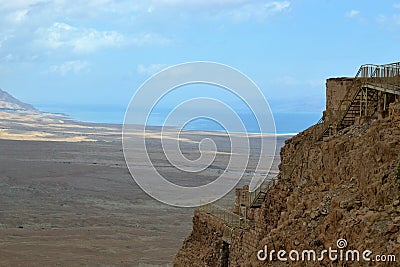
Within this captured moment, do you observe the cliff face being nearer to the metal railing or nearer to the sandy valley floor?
the metal railing

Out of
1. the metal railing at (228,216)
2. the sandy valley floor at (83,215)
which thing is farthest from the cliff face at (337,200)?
the sandy valley floor at (83,215)

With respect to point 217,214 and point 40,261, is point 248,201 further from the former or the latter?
point 40,261

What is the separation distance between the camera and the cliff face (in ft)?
31.4

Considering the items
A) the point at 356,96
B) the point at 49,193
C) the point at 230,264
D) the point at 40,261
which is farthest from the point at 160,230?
the point at 356,96

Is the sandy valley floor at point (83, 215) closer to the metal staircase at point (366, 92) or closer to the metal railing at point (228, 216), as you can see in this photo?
the metal railing at point (228, 216)

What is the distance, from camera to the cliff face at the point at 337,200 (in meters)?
9.56

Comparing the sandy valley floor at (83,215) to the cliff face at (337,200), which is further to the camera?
the sandy valley floor at (83,215)

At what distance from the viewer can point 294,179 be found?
49.1ft

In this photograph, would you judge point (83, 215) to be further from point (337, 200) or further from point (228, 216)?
point (337, 200)

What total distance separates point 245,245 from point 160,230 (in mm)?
18338

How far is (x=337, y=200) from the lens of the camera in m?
10.8

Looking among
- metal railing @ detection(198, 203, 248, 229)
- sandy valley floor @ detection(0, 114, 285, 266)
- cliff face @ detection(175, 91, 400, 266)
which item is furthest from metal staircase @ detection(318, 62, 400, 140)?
sandy valley floor @ detection(0, 114, 285, 266)

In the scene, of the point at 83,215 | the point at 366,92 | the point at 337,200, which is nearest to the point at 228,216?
Answer: the point at 366,92

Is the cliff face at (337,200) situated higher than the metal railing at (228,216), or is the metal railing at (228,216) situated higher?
the cliff face at (337,200)
